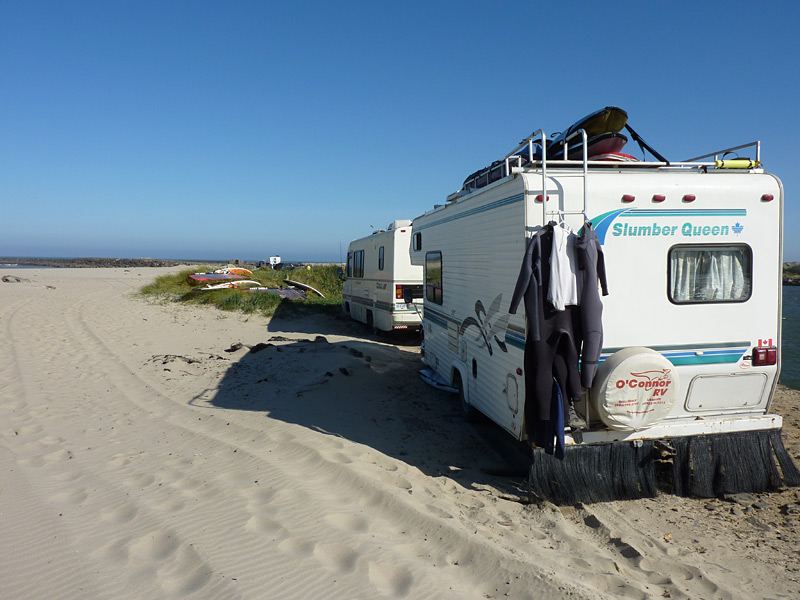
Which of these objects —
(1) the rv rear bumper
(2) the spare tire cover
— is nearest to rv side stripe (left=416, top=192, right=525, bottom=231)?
(2) the spare tire cover

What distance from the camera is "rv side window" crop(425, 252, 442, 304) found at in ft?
25.1

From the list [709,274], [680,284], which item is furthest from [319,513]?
[709,274]

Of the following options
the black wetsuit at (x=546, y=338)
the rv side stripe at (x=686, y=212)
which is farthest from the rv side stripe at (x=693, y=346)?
the rv side stripe at (x=686, y=212)

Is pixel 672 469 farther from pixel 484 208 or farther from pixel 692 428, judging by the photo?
pixel 484 208

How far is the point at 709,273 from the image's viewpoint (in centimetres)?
492

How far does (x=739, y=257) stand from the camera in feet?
16.3

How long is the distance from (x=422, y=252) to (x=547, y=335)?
427 centimetres

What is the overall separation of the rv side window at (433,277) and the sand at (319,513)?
1.41 meters

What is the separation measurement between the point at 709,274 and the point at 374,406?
13.9 feet

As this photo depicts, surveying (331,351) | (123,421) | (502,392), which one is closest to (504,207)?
(502,392)

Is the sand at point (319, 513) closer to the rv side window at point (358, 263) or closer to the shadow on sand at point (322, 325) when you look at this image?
the shadow on sand at point (322, 325)

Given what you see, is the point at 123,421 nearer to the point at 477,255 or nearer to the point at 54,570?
the point at 54,570

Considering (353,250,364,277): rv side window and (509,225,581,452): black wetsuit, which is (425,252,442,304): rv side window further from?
(353,250,364,277): rv side window

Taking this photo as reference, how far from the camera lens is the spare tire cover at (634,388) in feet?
14.9
